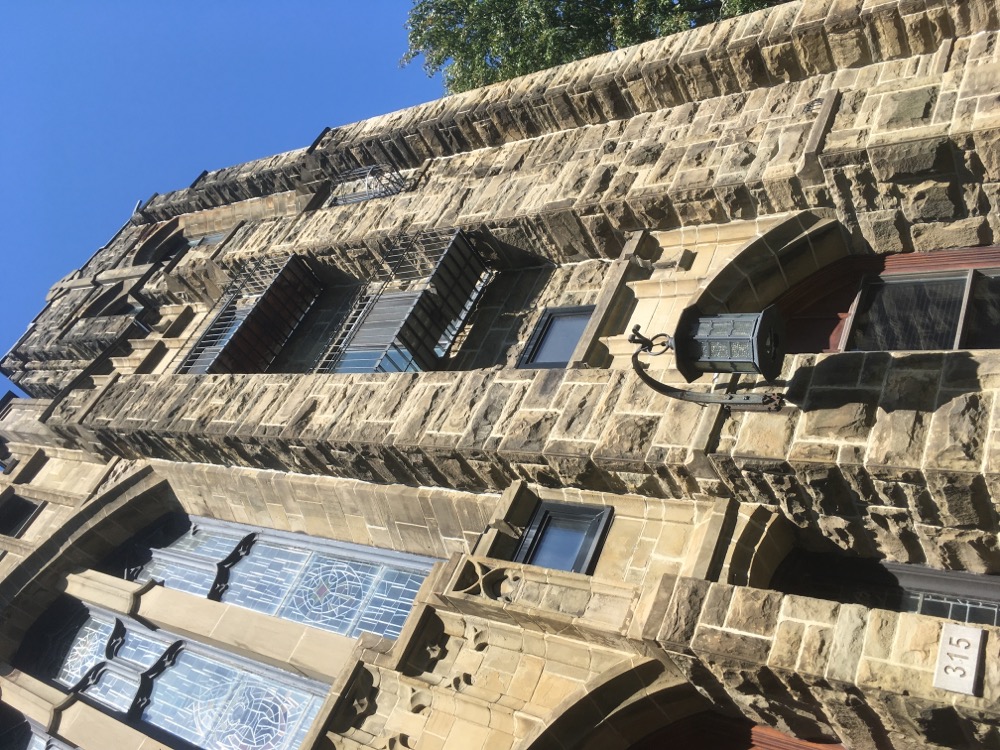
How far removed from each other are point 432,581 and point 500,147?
23.2ft

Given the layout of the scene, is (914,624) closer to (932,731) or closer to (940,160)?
(932,731)

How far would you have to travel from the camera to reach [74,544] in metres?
12.5

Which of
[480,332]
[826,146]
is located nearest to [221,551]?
[480,332]

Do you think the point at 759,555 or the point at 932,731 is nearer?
the point at 932,731

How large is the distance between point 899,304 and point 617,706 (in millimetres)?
4391

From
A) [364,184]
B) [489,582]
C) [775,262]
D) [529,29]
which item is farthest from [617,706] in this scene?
[529,29]

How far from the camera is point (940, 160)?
684 cm

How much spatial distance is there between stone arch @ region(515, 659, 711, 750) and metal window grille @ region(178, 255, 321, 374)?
25.9 feet

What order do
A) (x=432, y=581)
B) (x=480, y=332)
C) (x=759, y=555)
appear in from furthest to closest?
(x=480, y=332)
(x=432, y=581)
(x=759, y=555)

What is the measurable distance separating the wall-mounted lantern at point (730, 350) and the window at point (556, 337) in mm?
2721

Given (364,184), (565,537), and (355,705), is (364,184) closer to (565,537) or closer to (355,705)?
(565,537)

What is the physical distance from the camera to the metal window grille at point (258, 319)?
40.0ft

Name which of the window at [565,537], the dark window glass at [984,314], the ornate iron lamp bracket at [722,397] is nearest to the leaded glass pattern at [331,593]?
the window at [565,537]

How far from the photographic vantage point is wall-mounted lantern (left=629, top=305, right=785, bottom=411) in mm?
5801
